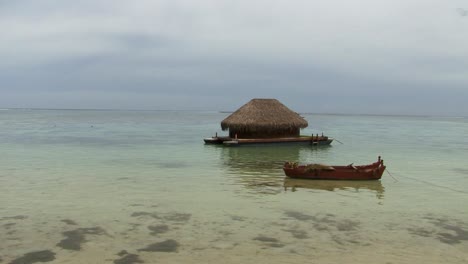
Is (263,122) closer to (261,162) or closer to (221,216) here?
(261,162)

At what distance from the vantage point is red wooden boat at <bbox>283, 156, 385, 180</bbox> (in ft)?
55.8

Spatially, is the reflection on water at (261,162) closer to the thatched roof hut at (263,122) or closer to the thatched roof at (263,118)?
the thatched roof hut at (263,122)

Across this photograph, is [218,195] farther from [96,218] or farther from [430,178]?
[430,178]

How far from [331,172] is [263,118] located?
53.4 ft

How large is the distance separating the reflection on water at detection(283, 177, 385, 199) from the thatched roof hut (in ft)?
50.5

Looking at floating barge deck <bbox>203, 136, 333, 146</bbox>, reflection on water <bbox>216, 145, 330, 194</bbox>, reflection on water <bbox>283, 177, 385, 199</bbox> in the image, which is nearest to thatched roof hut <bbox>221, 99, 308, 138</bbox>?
floating barge deck <bbox>203, 136, 333, 146</bbox>

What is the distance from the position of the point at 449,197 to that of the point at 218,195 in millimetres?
7802

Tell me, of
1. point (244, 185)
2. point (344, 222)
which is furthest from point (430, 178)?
point (344, 222)

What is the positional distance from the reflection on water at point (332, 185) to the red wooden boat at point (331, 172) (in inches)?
8.5

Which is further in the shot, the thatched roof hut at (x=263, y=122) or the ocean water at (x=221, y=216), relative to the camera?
the thatched roof hut at (x=263, y=122)

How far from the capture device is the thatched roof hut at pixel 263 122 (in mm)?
32750

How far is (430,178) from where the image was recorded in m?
19.1

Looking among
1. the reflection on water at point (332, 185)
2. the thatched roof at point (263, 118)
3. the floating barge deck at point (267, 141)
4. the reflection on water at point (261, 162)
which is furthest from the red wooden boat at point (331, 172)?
the thatched roof at point (263, 118)

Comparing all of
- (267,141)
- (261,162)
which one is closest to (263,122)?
(267,141)
